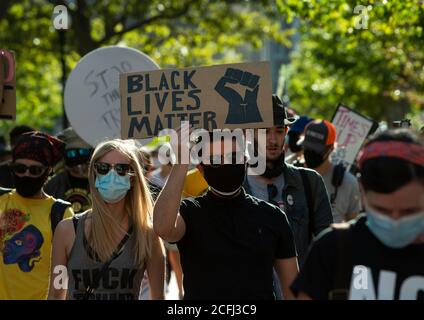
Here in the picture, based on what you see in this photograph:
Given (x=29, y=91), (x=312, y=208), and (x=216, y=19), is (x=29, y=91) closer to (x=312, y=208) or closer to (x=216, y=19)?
(x=216, y=19)

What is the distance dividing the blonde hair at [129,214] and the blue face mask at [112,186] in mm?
42

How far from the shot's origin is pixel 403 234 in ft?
10.2

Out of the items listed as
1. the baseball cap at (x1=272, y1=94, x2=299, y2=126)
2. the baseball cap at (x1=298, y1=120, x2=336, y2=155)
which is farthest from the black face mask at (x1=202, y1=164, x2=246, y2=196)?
the baseball cap at (x1=298, y1=120, x2=336, y2=155)

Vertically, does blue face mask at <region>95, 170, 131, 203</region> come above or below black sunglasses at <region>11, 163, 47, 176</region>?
below

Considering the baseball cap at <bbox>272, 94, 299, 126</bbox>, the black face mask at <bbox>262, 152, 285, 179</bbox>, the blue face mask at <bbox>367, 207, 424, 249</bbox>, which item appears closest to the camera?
the blue face mask at <bbox>367, 207, 424, 249</bbox>

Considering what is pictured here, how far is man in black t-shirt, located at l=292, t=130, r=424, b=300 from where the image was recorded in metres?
3.13

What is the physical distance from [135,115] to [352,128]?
5.30 metres

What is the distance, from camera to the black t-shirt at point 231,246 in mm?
4051

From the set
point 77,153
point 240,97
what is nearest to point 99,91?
point 77,153

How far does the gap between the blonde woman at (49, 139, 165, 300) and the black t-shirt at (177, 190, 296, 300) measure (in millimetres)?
480

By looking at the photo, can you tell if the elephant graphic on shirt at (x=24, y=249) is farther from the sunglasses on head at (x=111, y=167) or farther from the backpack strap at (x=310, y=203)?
the backpack strap at (x=310, y=203)

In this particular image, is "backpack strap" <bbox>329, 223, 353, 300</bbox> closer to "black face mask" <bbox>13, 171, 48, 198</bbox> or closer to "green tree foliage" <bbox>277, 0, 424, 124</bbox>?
"black face mask" <bbox>13, 171, 48, 198</bbox>

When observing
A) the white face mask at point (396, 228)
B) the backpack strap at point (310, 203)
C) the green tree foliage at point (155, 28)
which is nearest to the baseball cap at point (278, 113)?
the backpack strap at point (310, 203)
